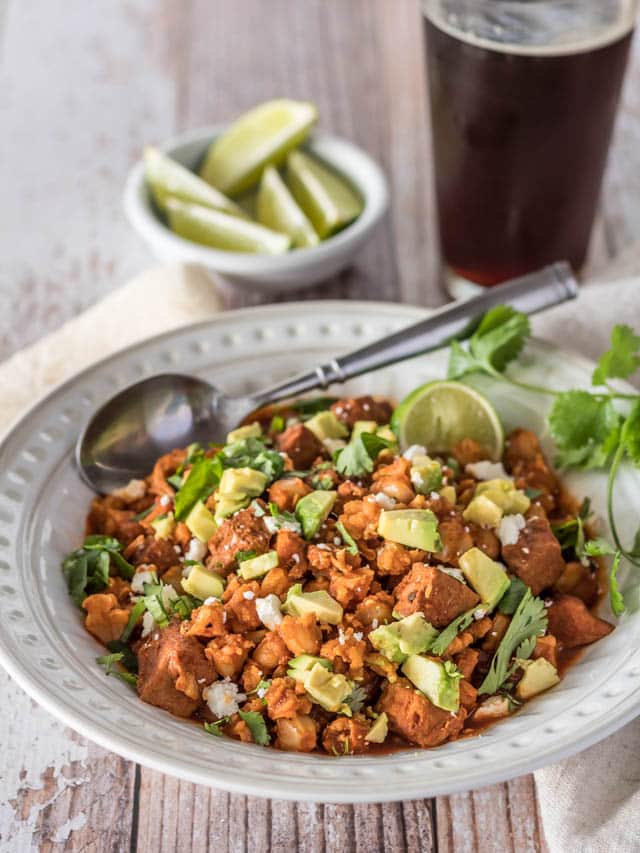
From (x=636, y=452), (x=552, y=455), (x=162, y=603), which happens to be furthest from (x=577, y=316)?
(x=162, y=603)

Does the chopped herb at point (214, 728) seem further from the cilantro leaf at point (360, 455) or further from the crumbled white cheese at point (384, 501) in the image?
the cilantro leaf at point (360, 455)

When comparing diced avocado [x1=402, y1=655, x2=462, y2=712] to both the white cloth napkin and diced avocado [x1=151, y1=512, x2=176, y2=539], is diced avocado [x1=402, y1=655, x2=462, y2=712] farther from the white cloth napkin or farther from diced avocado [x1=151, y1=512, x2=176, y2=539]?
diced avocado [x1=151, y1=512, x2=176, y2=539]

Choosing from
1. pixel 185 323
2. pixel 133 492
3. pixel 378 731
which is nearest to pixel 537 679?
pixel 378 731

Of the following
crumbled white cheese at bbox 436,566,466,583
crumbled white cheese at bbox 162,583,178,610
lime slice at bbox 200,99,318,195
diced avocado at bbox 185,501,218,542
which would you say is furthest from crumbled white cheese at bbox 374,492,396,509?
lime slice at bbox 200,99,318,195

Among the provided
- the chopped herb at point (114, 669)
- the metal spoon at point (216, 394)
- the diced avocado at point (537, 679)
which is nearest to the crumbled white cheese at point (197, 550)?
the chopped herb at point (114, 669)

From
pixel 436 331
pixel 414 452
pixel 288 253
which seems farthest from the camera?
pixel 288 253

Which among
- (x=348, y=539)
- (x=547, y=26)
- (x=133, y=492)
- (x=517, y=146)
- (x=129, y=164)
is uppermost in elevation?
(x=547, y=26)

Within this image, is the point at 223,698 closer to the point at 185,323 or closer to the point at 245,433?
the point at 245,433
